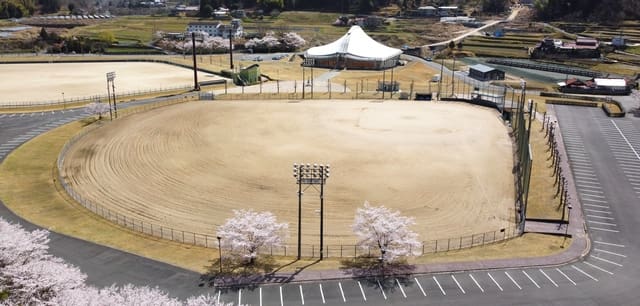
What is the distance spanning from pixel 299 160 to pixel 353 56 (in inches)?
2590

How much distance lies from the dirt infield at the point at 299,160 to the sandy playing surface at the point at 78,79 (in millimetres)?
23624

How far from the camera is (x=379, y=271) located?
31.6 meters

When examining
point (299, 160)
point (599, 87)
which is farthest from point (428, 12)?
point (299, 160)

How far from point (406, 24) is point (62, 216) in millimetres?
156300

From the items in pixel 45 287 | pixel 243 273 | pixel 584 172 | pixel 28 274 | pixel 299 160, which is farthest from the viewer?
pixel 299 160

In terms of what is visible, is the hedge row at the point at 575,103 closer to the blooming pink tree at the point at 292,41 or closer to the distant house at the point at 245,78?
the distant house at the point at 245,78

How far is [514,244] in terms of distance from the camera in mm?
36156

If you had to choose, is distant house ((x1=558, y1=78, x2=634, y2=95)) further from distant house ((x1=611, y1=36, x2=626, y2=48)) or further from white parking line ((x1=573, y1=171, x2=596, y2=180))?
white parking line ((x1=573, y1=171, x2=596, y2=180))

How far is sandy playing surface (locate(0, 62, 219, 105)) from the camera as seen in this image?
8619 cm

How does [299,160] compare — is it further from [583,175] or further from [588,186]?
[583,175]

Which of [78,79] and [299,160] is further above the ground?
[78,79]

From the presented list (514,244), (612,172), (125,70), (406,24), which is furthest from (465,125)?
(406,24)

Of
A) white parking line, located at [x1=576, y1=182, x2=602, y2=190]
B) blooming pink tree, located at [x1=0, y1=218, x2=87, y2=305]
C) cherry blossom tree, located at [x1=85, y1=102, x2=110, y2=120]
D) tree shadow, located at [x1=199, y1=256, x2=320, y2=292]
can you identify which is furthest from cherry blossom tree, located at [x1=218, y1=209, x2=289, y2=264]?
cherry blossom tree, located at [x1=85, y1=102, x2=110, y2=120]

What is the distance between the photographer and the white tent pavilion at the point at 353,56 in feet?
374
